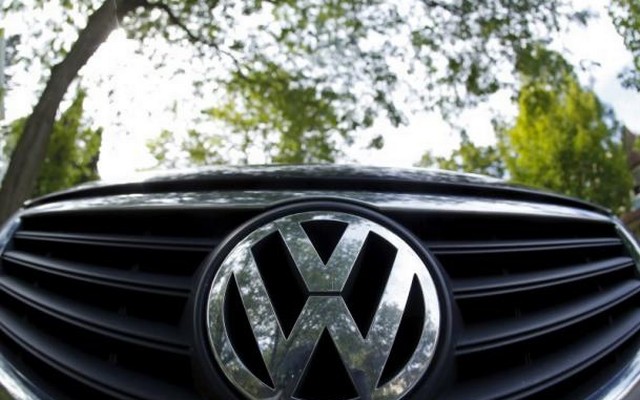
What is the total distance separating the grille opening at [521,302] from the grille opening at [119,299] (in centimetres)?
61

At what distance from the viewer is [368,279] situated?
1.19m

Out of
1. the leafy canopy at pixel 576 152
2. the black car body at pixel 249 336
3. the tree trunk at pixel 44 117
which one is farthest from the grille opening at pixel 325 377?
the leafy canopy at pixel 576 152

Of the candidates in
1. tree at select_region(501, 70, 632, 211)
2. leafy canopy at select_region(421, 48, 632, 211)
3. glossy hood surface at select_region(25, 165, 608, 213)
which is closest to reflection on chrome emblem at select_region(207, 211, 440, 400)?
glossy hood surface at select_region(25, 165, 608, 213)

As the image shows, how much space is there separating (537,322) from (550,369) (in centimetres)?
Result: 11

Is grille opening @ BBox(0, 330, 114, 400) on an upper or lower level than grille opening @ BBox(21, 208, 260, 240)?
lower

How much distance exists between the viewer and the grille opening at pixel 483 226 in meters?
1.35

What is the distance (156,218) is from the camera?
139cm

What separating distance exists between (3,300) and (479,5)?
10.5 m

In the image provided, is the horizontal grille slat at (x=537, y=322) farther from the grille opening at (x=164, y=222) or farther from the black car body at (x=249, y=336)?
the grille opening at (x=164, y=222)

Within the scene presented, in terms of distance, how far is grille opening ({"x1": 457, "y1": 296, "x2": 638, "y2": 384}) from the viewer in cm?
122

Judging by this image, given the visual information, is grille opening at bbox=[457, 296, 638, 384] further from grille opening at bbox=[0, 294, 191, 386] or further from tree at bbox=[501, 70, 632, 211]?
tree at bbox=[501, 70, 632, 211]

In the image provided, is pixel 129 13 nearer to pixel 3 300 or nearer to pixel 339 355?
pixel 3 300

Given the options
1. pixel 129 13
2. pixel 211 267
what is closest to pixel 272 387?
pixel 211 267

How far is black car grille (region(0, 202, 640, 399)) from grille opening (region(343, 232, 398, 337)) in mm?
145
